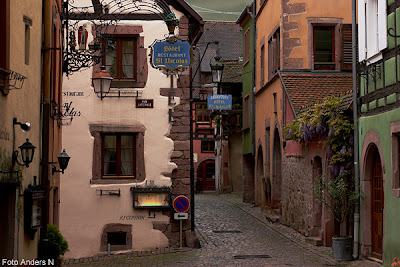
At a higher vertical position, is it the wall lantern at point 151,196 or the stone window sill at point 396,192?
the stone window sill at point 396,192

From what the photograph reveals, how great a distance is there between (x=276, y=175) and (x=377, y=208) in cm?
988

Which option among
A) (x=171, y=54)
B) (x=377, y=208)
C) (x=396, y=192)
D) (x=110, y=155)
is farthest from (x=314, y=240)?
(x=171, y=54)

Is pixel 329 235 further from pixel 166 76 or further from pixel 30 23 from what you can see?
pixel 30 23

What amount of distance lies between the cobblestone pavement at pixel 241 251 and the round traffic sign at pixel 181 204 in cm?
95

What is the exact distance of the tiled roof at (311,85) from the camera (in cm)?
1920

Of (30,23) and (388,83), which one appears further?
(388,83)

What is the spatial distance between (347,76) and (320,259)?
7968mm

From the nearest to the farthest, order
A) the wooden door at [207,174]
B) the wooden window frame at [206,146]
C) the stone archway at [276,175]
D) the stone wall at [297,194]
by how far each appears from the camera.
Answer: the stone wall at [297,194] < the stone archway at [276,175] < the wooden window frame at [206,146] < the wooden door at [207,174]

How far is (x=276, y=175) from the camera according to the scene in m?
23.4

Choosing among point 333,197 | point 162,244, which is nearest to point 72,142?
point 162,244

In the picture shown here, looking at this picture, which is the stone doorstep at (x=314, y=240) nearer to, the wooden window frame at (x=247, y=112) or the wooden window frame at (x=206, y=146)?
the wooden window frame at (x=247, y=112)

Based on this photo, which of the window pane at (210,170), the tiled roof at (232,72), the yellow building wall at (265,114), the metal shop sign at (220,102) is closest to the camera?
the yellow building wall at (265,114)

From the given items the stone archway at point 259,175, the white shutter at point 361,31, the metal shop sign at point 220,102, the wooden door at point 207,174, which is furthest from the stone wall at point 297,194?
the wooden door at point 207,174

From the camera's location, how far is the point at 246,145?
Answer: 31.5 metres
